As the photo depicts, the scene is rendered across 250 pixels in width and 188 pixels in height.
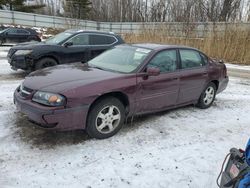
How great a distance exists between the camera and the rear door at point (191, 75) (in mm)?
5355

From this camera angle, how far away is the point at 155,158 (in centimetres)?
370

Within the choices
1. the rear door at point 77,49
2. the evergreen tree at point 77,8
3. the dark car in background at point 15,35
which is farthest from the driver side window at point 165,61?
the evergreen tree at point 77,8

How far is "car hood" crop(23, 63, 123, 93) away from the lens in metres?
3.84

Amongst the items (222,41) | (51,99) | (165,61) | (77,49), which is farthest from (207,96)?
(222,41)

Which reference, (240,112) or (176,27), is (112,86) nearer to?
(240,112)

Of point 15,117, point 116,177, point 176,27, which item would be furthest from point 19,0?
point 116,177

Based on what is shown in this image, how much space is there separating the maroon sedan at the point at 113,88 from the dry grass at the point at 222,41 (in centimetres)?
1095

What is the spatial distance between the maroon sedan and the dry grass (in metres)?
11.0

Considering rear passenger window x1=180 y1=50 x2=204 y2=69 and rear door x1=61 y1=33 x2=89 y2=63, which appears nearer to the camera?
rear passenger window x1=180 y1=50 x2=204 y2=69

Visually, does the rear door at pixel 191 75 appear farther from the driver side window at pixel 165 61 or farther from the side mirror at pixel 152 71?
the side mirror at pixel 152 71

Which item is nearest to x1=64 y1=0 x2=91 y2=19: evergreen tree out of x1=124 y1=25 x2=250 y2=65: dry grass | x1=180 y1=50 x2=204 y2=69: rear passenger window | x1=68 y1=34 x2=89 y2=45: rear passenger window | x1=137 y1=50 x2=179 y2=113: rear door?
x1=124 y1=25 x2=250 y2=65: dry grass

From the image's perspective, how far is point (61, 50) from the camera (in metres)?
8.38

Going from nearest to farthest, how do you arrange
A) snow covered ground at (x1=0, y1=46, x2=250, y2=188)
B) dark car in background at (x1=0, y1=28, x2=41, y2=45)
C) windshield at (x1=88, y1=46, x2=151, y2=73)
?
snow covered ground at (x1=0, y1=46, x2=250, y2=188), windshield at (x1=88, y1=46, x2=151, y2=73), dark car in background at (x1=0, y1=28, x2=41, y2=45)

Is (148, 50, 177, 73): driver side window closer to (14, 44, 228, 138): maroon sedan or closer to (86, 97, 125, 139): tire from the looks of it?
(14, 44, 228, 138): maroon sedan
